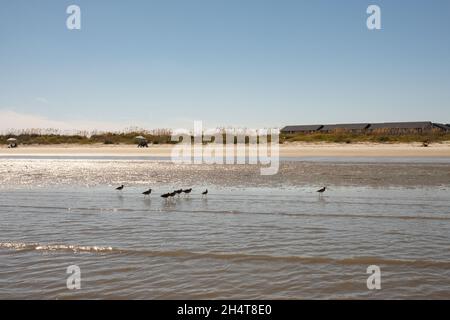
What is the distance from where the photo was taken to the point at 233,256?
25.6 ft

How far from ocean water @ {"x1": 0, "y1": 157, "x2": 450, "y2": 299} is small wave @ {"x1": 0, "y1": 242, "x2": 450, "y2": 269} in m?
0.02

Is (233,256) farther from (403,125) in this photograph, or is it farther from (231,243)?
(403,125)

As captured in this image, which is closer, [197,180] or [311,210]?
[311,210]

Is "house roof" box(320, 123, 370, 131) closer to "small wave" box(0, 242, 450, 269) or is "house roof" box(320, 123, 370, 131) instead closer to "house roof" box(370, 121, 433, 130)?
"house roof" box(370, 121, 433, 130)

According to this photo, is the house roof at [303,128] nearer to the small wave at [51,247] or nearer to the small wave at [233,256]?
the small wave at [233,256]

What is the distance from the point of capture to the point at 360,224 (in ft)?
34.2

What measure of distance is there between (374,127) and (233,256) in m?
75.5

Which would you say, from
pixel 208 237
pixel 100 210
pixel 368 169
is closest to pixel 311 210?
pixel 208 237

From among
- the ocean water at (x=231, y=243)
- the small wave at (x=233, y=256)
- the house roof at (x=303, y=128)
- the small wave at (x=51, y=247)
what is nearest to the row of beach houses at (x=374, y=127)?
the house roof at (x=303, y=128)

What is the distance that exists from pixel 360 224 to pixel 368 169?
14679mm

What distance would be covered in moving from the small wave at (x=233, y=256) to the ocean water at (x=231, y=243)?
20 millimetres

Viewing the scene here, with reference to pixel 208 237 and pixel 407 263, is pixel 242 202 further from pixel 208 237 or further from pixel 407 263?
pixel 407 263

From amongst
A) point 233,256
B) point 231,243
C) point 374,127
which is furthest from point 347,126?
point 233,256

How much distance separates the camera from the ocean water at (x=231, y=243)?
625cm
